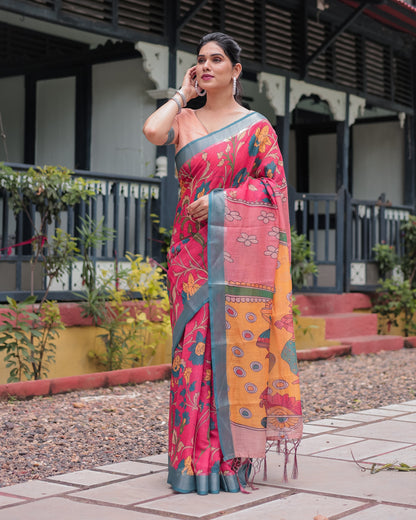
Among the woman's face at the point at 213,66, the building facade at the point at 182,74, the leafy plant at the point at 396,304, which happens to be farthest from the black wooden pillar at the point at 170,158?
the woman's face at the point at 213,66

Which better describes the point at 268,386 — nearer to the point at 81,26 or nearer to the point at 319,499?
the point at 319,499

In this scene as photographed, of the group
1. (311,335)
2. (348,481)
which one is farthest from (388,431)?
(311,335)

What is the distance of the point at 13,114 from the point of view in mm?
10672

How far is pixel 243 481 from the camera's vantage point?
3.86m

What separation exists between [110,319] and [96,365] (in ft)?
1.39

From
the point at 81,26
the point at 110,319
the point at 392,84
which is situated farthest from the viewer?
the point at 392,84

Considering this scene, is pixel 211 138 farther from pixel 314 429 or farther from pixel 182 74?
pixel 182 74

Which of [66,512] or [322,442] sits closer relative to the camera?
[66,512]

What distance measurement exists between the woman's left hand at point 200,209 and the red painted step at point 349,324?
6.15m

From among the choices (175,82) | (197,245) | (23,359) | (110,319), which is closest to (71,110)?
(175,82)

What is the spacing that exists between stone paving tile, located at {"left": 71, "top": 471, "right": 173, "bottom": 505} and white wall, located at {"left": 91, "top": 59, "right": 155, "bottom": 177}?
17.6ft

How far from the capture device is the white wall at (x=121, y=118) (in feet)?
30.5

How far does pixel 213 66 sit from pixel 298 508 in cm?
190

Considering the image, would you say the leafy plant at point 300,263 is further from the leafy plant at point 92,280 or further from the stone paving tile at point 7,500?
the stone paving tile at point 7,500
